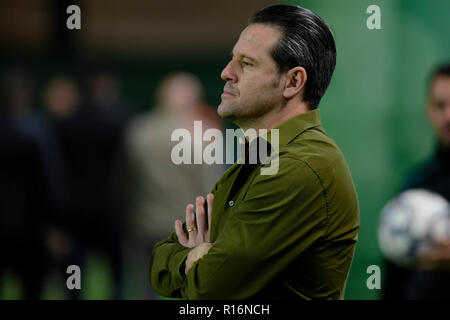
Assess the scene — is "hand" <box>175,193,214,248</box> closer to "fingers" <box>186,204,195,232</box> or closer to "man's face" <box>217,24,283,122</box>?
"fingers" <box>186,204,195,232</box>

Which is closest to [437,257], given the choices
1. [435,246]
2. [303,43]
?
[435,246]

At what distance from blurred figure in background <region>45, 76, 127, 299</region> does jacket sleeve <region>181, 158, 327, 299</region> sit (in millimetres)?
5052

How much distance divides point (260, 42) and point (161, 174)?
164 inches

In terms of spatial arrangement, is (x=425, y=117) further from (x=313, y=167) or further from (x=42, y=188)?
(x=313, y=167)

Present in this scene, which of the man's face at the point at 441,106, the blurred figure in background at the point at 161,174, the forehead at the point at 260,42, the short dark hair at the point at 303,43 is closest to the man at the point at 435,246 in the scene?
the man's face at the point at 441,106

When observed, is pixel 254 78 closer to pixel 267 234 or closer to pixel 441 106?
pixel 267 234

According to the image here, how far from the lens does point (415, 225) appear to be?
4.66 m

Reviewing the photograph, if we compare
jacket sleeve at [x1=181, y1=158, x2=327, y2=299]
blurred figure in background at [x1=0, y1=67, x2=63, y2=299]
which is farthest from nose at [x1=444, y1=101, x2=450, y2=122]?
blurred figure in background at [x1=0, y1=67, x2=63, y2=299]

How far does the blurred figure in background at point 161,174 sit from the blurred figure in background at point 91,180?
0.39 m

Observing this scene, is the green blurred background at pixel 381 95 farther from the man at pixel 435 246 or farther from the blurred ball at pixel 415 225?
the blurred ball at pixel 415 225

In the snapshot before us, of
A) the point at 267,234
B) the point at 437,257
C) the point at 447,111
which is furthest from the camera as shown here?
the point at 447,111

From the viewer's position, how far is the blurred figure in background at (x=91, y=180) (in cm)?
768

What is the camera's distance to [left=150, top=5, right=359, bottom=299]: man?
2553 millimetres

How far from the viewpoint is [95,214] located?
7.78m
